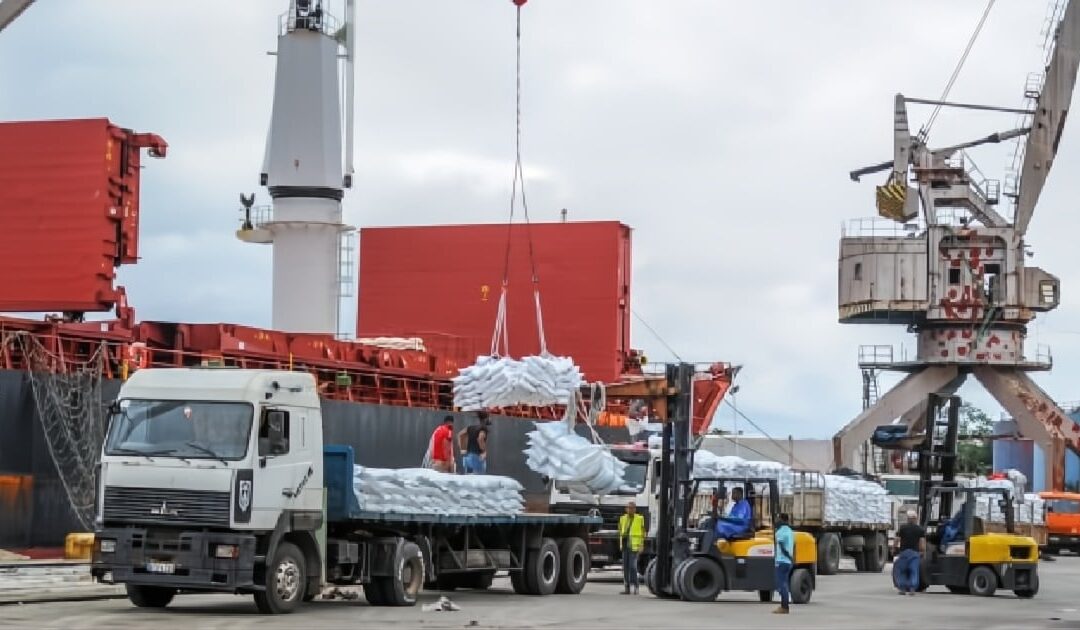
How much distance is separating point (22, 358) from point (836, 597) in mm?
16031

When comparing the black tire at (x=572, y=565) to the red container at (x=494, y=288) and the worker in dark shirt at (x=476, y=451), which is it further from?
the red container at (x=494, y=288)

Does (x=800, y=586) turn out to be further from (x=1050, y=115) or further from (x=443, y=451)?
(x=1050, y=115)

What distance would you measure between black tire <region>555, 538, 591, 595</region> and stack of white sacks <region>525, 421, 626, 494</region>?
306 cm

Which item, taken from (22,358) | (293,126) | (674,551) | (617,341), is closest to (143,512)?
(674,551)

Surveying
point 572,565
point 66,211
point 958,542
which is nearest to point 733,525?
point 572,565

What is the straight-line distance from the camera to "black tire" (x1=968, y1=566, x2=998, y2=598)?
2841 centimetres

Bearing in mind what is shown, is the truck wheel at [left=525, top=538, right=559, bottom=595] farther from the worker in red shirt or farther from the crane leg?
the crane leg

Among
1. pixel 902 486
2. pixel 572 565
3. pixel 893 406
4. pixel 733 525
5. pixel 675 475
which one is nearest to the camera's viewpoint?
pixel 733 525

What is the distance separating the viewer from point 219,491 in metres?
19.4

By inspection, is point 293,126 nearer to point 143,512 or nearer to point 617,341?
point 617,341

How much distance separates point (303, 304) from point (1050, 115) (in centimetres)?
3114

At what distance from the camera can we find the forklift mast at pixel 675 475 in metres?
24.5

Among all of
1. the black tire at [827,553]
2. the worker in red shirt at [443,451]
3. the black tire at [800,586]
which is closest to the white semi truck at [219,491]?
the worker in red shirt at [443,451]

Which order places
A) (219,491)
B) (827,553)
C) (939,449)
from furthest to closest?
(827,553)
(939,449)
(219,491)
